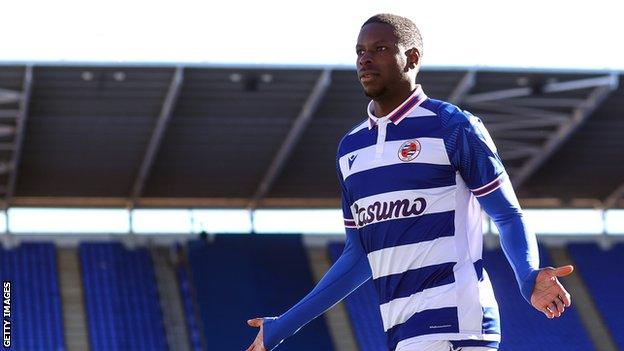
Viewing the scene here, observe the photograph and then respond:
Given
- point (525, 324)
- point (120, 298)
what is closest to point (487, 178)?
point (120, 298)

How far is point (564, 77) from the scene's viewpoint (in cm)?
2391

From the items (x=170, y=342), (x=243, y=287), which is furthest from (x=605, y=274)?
(x=170, y=342)

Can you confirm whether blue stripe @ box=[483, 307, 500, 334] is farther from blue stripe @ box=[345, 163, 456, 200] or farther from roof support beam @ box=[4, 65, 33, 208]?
roof support beam @ box=[4, 65, 33, 208]

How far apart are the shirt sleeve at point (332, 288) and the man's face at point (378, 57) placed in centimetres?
56

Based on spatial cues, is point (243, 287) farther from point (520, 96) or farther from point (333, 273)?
point (333, 273)

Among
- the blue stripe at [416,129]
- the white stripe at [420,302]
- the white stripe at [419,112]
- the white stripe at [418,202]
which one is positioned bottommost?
the white stripe at [420,302]

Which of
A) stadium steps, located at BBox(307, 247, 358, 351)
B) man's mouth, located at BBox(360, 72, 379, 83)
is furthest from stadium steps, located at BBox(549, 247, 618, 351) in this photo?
man's mouth, located at BBox(360, 72, 379, 83)

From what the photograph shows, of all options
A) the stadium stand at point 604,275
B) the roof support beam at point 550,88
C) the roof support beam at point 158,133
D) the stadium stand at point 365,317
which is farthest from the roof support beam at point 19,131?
the stadium stand at point 604,275

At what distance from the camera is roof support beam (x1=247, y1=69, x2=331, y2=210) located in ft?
76.8

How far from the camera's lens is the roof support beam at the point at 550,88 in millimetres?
23938

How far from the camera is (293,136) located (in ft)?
82.2

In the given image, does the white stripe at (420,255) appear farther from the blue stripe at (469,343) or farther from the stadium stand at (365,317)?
the stadium stand at (365,317)

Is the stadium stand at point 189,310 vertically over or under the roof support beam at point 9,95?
under

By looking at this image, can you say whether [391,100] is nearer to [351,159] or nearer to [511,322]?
[351,159]
